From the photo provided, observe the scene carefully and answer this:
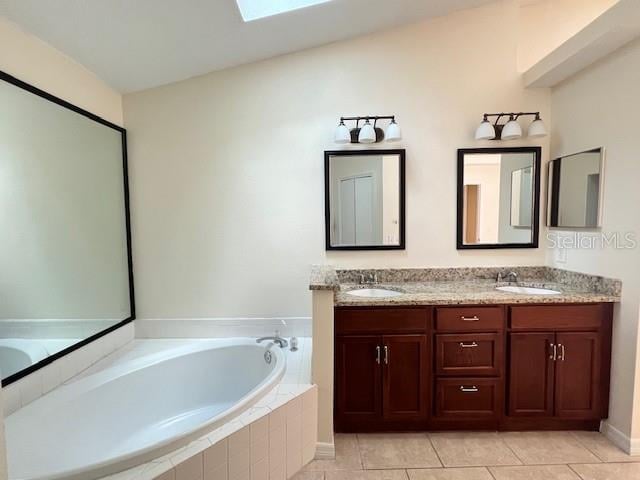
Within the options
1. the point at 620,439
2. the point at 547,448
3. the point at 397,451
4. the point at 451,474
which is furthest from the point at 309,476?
the point at 620,439

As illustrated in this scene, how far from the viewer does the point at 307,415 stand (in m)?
1.88

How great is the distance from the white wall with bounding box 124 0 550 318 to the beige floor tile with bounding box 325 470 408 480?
1.11 metres

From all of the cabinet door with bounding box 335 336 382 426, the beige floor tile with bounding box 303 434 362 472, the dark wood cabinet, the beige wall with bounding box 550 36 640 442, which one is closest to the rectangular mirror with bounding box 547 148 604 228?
the beige wall with bounding box 550 36 640 442

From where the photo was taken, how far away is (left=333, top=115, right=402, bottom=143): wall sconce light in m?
2.43

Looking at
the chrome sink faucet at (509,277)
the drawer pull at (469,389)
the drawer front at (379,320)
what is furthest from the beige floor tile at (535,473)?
the chrome sink faucet at (509,277)

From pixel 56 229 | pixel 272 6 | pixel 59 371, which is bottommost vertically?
pixel 59 371

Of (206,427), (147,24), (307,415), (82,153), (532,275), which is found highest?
(147,24)

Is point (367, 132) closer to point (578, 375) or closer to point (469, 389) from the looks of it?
point (469, 389)

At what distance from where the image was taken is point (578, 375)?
2.11 meters

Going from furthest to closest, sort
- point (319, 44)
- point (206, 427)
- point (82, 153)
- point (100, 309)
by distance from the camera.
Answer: point (319, 44)
point (100, 309)
point (82, 153)
point (206, 427)

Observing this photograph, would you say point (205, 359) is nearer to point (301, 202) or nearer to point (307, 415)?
point (307, 415)

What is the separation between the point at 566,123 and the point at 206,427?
9.73ft

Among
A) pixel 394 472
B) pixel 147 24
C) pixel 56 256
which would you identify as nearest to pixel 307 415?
pixel 394 472

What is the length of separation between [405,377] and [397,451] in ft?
1.38
